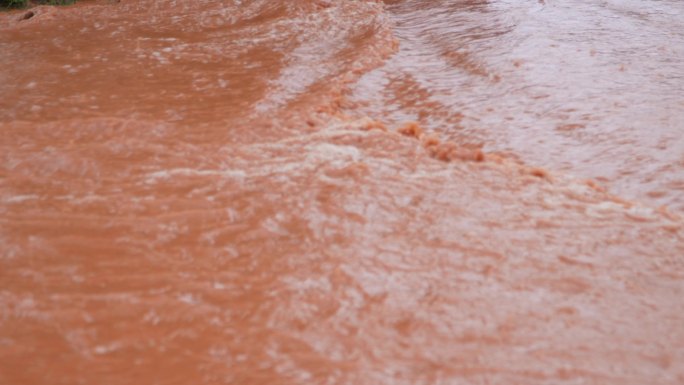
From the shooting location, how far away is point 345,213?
12.1ft

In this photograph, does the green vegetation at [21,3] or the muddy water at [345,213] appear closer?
the muddy water at [345,213]

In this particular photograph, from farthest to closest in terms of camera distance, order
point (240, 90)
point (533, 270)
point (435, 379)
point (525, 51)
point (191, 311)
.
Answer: point (525, 51), point (240, 90), point (533, 270), point (191, 311), point (435, 379)

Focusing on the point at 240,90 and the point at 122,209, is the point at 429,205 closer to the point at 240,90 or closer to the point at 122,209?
the point at 122,209

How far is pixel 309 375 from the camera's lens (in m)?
2.59

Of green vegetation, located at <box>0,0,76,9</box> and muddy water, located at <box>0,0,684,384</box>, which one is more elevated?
green vegetation, located at <box>0,0,76,9</box>

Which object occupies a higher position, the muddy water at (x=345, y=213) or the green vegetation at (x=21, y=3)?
the green vegetation at (x=21, y=3)

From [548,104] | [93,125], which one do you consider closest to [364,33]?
[548,104]

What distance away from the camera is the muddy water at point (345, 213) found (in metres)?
2.73

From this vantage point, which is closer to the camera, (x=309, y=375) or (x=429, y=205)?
(x=309, y=375)

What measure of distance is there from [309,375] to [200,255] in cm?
103

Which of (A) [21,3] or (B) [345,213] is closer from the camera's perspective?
(B) [345,213]

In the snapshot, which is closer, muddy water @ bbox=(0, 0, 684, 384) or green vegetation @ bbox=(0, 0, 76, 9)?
muddy water @ bbox=(0, 0, 684, 384)

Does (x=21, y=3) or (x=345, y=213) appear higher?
(x=21, y=3)

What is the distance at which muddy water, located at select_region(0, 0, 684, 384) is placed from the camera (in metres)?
2.73
